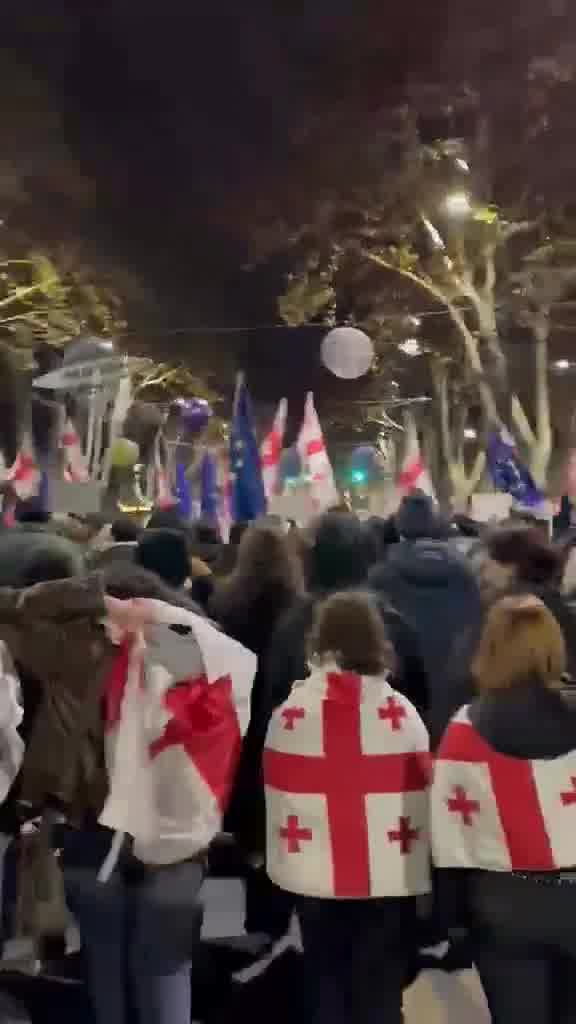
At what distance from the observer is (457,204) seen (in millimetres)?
18781

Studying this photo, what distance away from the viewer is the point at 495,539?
17.6 ft

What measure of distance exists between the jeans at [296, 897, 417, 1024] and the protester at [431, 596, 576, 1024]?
0.37 m

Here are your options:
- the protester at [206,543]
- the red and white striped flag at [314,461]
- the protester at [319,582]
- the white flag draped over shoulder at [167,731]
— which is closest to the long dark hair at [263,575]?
the protester at [319,582]

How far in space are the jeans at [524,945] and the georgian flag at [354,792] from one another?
1.07 feet

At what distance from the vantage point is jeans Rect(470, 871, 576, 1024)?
3354 millimetres

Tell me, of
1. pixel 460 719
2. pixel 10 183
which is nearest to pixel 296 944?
pixel 460 719

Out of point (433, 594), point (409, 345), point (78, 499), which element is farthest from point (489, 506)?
point (409, 345)

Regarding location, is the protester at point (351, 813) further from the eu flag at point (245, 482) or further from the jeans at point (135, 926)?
the eu flag at point (245, 482)

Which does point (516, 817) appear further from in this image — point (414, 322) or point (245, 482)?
point (414, 322)

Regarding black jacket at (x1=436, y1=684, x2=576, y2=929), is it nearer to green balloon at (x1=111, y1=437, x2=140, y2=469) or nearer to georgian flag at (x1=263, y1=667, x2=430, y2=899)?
georgian flag at (x1=263, y1=667, x2=430, y2=899)

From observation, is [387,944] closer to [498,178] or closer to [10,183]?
[498,178]

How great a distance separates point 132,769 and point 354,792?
69 cm

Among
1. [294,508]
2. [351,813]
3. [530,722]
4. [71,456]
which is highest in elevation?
[71,456]

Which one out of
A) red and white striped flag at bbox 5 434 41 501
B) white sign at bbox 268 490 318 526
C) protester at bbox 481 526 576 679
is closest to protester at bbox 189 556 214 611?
protester at bbox 481 526 576 679
